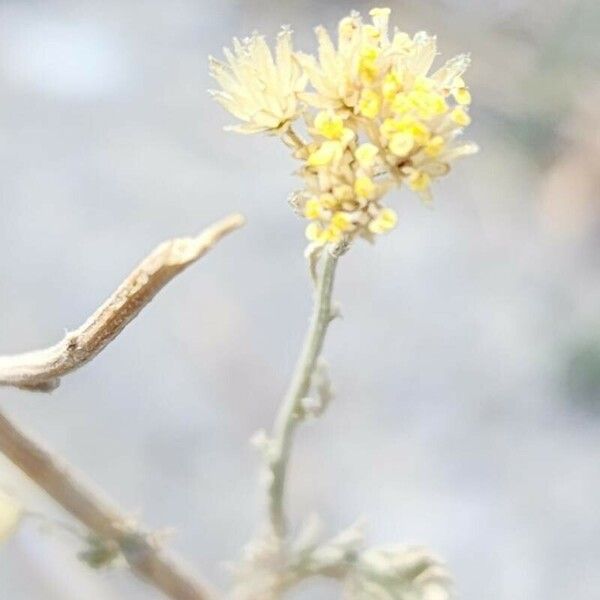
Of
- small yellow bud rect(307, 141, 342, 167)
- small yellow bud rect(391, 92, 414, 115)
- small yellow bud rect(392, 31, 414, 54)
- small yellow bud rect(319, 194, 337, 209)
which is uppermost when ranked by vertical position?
small yellow bud rect(392, 31, 414, 54)

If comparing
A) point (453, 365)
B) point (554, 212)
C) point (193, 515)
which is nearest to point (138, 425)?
point (193, 515)

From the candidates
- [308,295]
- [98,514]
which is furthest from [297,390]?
[308,295]

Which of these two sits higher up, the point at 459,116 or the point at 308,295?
the point at 308,295

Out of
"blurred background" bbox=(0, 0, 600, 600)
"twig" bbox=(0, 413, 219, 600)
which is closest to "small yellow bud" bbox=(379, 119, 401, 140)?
"twig" bbox=(0, 413, 219, 600)

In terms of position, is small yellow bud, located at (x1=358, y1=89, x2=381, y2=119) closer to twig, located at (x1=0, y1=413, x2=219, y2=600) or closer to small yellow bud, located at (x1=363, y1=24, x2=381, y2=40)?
small yellow bud, located at (x1=363, y1=24, x2=381, y2=40)

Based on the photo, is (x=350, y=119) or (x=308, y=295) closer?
(x=350, y=119)

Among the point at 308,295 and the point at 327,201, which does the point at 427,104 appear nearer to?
the point at 327,201

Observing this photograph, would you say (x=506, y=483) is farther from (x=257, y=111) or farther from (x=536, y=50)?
(x=257, y=111)

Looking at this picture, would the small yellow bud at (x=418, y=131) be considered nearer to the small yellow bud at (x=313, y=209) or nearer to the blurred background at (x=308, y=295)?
the small yellow bud at (x=313, y=209)
